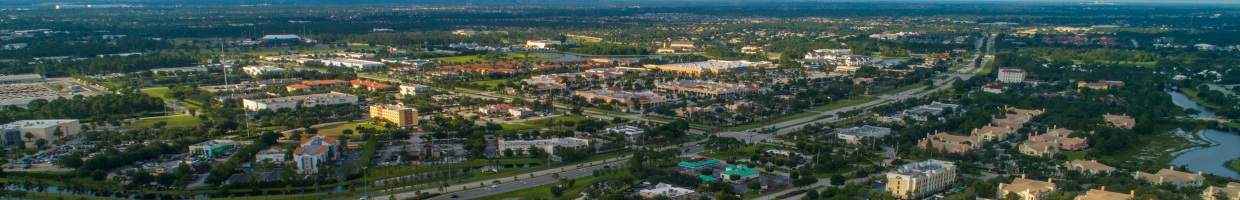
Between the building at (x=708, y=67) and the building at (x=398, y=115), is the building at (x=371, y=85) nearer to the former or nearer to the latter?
the building at (x=398, y=115)

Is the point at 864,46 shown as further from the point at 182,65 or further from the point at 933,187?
the point at 933,187

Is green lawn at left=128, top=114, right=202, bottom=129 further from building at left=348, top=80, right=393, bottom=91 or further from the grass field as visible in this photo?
the grass field

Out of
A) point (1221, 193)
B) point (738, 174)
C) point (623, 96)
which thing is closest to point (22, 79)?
point (623, 96)

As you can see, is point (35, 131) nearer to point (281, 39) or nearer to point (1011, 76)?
point (1011, 76)

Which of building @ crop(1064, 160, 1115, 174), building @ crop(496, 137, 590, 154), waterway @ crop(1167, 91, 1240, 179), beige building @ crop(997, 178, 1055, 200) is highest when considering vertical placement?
beige building @ crop(997, 178, 1055, 200)

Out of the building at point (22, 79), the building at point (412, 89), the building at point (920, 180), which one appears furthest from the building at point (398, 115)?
the building at point (22, 79)

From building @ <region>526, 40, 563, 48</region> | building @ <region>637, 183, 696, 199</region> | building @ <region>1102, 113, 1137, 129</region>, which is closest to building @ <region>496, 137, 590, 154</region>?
building @ <region>637, 183, 696, 199</region>
